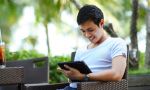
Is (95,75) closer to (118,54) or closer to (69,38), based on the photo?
(118,54)

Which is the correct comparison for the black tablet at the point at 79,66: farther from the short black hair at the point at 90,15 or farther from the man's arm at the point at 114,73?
the short black hair at the point at 90,15

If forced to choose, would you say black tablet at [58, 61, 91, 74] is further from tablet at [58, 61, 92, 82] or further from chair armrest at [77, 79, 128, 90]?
chair armrest at [77, 79, 128, 90]

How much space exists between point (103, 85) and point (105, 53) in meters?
0.26

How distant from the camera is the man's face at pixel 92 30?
3.44 m

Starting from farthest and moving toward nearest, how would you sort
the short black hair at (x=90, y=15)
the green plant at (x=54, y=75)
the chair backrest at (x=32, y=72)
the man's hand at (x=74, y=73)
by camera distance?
the green plant at (x=54, y=75) < the chair backrest at (x=32, y=72) < the short black hair at (x=90, y=15) < the man's hand at (x=74, y=73)

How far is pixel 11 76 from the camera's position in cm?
345

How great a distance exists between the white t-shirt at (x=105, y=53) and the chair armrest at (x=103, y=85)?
155 millimetres

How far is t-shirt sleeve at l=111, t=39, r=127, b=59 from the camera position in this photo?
10.9ft

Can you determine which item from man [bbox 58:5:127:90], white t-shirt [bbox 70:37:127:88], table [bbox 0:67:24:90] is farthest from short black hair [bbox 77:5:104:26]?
table [bbox 0:67:24:90]

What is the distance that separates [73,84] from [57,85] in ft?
1.24

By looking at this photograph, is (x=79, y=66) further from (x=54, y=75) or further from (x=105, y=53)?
(x=54, y=75)

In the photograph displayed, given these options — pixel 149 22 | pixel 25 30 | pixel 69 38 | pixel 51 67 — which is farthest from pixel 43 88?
pixel 25 30

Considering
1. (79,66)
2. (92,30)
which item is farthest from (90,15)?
(79,66)

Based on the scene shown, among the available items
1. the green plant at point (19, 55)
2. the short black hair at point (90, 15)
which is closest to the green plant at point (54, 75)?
the green plant at point (19, 55)
